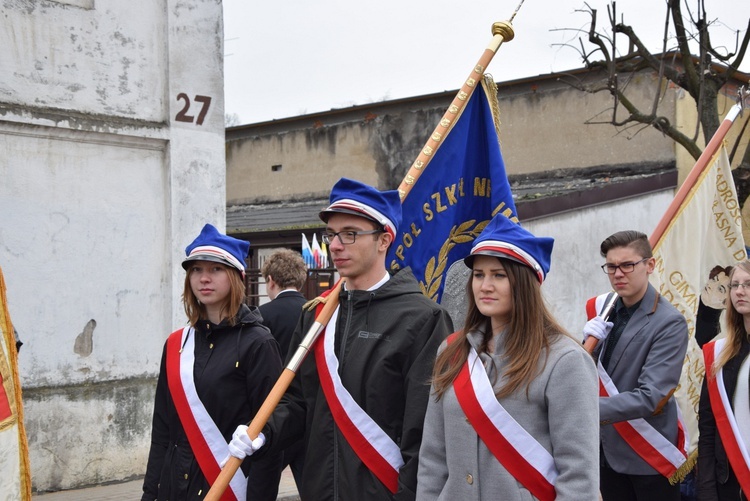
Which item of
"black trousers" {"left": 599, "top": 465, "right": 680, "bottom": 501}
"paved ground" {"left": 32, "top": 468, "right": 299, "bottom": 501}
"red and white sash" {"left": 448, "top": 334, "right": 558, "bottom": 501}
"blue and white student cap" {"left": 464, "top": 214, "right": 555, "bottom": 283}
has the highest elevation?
"blue and white student cap" {"left": 464, "top": 214, "right": 555, "bottom": 283}

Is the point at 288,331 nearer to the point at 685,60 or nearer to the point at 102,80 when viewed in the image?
the point at 102,80

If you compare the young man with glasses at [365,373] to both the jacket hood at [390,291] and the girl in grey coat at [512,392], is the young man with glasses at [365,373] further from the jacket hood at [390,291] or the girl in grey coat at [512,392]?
the girl in grey coat at [512,392]

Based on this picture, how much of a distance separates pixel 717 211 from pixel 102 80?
5424 mm

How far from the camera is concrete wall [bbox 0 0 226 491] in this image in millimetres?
7938

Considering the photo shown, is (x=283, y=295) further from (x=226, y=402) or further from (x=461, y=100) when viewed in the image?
(x=226, y=402)

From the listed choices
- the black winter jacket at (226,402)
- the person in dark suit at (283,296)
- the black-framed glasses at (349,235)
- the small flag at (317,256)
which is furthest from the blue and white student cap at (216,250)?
the small flag at (317,256)

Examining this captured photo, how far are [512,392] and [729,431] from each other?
72.5 inches

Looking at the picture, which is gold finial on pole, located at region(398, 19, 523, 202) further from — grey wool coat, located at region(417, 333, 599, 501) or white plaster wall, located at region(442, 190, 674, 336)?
white plaster wall, located at region(442, 190, 674, 336)

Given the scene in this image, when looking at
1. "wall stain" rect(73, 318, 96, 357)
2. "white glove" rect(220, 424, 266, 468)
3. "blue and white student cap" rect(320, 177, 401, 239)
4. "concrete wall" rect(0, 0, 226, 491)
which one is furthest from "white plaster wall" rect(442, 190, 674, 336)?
"white glove" rect(220, 424, 266, 468)

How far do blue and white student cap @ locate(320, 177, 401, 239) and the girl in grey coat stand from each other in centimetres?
57

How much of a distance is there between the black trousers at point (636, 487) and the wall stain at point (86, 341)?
507cm

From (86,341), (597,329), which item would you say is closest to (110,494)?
(86,341)

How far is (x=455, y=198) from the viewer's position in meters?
4.73

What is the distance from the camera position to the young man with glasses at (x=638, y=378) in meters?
4.48
